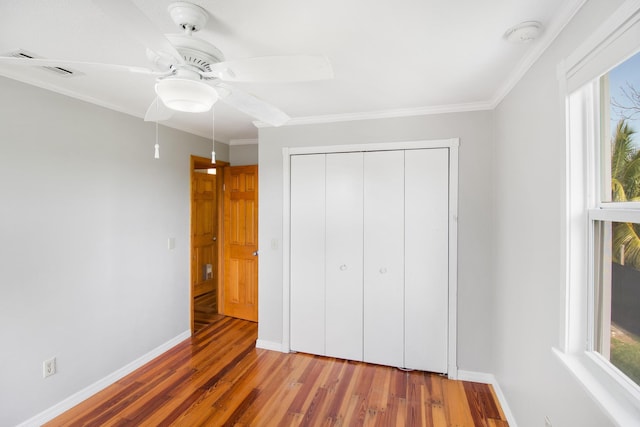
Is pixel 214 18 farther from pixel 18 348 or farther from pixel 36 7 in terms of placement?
pixel 18 348

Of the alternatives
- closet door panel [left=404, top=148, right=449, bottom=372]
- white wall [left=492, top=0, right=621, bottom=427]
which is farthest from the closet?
white wall [left=492, top=0, right=621, bottom=427]

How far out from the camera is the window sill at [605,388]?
3.07 ft

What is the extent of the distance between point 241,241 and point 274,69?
9.48ft

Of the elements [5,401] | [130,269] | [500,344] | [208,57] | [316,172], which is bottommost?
[5,401]

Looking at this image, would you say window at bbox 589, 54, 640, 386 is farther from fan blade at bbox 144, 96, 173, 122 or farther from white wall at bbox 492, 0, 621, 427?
fan blade at bbox 144, 96, 173, 122

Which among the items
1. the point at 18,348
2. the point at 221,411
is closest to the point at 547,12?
the point at 221,411

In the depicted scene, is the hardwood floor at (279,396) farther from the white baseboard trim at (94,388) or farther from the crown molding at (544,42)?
the crown molding at (544,42)

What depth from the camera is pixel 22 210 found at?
191 cm

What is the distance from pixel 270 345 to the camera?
3029 mm

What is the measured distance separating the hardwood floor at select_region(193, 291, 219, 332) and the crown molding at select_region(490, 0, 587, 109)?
3893 millimetres

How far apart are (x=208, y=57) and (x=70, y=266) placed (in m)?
2.02

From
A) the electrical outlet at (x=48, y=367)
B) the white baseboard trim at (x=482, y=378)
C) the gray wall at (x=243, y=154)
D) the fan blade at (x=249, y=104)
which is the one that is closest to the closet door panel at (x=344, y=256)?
the white baseboard trim at (x=482, y=378)

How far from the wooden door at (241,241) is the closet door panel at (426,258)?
1945 mm

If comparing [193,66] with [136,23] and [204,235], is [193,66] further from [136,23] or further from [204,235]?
[204,235]
